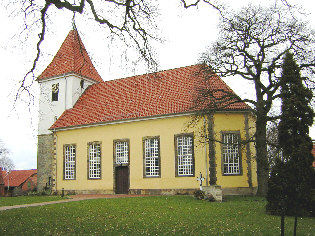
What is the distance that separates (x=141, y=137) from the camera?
24.9 m

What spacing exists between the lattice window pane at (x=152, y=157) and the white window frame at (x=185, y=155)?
1.56 metres

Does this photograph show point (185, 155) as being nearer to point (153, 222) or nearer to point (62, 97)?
point (153, 222)

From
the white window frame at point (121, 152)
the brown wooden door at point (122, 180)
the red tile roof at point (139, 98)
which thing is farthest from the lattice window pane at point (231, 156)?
the brown wooden door at point (122, 180)

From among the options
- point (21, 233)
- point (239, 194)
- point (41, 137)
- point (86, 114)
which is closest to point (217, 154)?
point (239, 194)

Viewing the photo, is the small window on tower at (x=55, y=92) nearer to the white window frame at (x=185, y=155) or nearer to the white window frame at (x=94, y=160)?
the white window frame at (x=94, y=160)

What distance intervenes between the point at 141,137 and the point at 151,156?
1604 mm

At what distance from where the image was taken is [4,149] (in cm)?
6869

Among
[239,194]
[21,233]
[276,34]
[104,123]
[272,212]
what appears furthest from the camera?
[104,123]

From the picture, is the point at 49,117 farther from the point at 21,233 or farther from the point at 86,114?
the point at 21,233

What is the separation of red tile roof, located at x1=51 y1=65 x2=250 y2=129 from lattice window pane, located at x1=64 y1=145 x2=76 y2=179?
6.61 feet

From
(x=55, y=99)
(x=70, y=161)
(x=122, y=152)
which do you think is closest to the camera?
(x=122, y=152)

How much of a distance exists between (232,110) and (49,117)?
56.9 ft

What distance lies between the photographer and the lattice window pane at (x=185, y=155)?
23031 mm

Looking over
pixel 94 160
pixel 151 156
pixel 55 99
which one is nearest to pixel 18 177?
pixel 55 99
